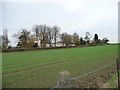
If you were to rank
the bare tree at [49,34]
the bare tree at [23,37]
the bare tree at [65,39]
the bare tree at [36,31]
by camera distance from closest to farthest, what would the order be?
the bare tree at [23,37]
the bare tree at [36,31]
the bare tree at [49,34]
the bare tree at [65,39]

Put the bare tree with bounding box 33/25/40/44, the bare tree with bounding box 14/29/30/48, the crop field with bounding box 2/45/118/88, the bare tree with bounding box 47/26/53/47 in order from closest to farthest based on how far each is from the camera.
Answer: the crop field with bounding box 2/45/118/88 < the bare tree with bounding box 14/29/30/48 < the bare tree with bounding box 33/25/40/44 < the bare tree with bounding box 47/26/53/47

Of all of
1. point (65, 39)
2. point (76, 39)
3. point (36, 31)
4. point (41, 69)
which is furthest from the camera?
point (76, 39)

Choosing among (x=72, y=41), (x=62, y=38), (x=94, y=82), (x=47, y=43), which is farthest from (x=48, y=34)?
(x=94, y=82)

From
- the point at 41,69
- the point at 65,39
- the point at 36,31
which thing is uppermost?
the point at 36,31

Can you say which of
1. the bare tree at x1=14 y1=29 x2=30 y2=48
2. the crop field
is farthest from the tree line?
the crop field

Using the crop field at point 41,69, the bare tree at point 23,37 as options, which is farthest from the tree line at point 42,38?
the crop field at point 41,69

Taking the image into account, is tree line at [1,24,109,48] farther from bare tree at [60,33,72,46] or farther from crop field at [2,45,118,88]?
crop field at [2,45,118,88]

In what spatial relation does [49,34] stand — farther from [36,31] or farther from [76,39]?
[76,39]

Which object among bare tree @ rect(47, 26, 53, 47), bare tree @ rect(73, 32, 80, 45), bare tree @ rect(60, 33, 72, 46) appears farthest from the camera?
bare tree @ rect(73, 32, 80, 45)

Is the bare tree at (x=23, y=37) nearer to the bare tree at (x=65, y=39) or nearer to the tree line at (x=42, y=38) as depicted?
the tree line at (x=42, y=38)

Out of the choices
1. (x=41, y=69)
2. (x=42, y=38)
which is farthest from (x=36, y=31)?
(x=41, y=69)

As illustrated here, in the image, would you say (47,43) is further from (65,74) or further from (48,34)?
(65,74)

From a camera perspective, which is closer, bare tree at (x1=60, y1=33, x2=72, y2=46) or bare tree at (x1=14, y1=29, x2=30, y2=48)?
bare tree at (x1=14, y1=29, x2=30, y2=48)

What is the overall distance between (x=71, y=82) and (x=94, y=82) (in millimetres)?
2983
